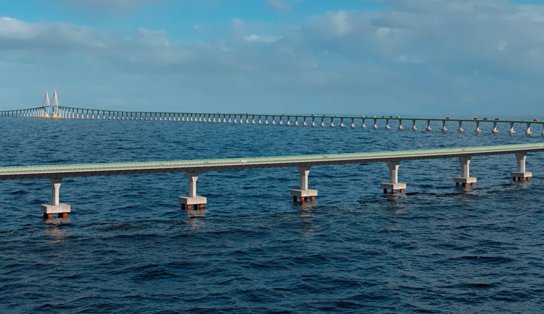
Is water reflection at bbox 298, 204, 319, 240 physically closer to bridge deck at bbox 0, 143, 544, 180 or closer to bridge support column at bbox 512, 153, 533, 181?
bridge deck at bbox 0, 143, 544, 180

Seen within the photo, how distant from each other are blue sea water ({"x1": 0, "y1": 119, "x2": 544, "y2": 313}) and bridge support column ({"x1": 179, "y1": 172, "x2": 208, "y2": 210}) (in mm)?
957

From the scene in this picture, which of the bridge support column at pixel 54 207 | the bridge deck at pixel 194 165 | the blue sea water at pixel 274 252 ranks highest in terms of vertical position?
the bridge deck at pixel 194 165

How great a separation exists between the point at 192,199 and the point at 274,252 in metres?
15.6

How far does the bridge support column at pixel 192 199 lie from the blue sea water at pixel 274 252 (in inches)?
37.7

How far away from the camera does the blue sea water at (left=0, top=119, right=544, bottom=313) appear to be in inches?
1091

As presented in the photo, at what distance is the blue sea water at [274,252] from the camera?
27.7 metres

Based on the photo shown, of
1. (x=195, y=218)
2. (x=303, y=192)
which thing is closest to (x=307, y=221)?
(x=195, y=218)

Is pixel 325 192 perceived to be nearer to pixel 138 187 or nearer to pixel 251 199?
pixel 251 199

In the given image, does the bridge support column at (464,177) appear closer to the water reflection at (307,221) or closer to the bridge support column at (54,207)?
the water reflection at (307,221)

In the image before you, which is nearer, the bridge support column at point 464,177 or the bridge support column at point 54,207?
the bridge support column at point 54,207

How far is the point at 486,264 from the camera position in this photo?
112 feet

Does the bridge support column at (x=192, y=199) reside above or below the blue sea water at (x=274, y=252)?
above

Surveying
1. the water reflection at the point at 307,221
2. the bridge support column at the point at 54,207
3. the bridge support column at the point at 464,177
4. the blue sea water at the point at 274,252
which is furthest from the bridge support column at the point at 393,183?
the bridge support column at the point at 54,207

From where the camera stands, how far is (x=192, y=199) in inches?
1972
